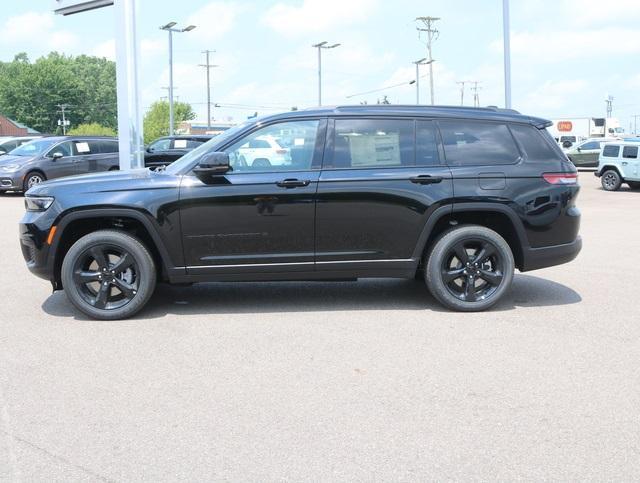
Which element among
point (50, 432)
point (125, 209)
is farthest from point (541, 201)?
point (50, 432)

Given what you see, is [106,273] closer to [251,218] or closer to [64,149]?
[251,218]

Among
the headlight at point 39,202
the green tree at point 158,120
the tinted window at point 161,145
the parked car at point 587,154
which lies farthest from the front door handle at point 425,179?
the green tree at point 158,120

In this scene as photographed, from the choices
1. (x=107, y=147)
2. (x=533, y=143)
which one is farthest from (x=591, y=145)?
(x=533, y=143)

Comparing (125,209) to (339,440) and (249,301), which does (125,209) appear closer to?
(249,301)

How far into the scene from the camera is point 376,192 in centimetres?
654

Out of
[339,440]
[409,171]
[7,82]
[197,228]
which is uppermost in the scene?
[7,82]

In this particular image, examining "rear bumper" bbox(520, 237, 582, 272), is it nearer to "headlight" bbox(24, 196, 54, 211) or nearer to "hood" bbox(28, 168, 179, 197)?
"hood" bbox(28, 168, 179, 197)

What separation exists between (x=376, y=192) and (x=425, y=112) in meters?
0.91

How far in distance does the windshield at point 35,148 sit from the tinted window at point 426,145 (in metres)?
16.4

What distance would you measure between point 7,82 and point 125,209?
5020 inches

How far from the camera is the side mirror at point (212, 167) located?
6.29m

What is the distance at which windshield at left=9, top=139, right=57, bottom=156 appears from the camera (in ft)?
68.8

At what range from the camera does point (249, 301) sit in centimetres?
722

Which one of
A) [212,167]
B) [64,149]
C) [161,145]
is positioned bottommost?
[212,167]
